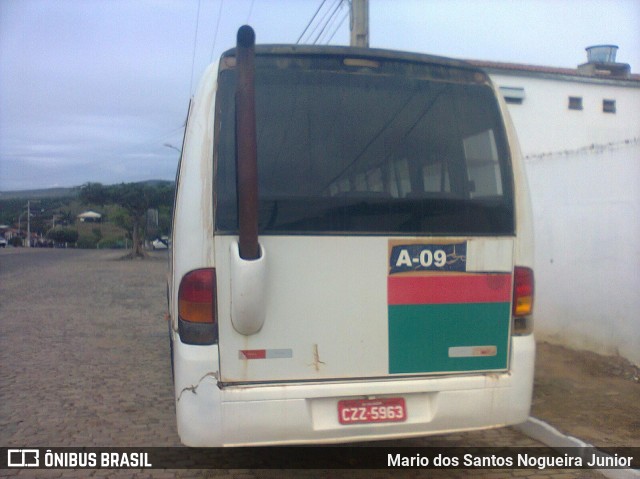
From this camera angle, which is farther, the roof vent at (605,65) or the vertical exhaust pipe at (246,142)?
the roof vent at (605,65)

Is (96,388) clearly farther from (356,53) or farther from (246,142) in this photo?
(356,53)

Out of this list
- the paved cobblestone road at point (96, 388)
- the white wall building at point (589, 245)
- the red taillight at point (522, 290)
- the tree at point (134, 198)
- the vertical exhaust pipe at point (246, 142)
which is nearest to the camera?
the vertical exhaust pipe at point (246, 142)

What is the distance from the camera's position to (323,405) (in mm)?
3664

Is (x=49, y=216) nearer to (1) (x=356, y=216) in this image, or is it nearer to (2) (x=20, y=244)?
(2) (x=20, y=244)

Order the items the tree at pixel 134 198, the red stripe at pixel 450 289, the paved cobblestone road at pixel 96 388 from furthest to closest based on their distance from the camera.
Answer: the tree at pixel 134 198
the paved cobblestone road at pixel 96 388
the red stripe at pixel 450 289

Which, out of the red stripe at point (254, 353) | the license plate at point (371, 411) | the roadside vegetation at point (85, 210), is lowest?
the license plate at point (371, 411)

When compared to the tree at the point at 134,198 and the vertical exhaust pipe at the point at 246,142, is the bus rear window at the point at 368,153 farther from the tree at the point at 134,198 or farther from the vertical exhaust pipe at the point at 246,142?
the tree at the point at 134,198

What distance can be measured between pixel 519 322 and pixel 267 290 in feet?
5.22

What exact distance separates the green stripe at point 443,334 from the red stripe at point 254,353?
2.43ft

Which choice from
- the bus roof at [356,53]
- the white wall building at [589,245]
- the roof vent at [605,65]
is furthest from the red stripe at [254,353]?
the roof vent at [605,65]

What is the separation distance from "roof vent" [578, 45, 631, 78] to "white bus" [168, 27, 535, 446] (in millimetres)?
18989

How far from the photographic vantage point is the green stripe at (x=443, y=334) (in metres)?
3.78

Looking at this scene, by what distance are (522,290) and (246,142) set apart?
6.29ft

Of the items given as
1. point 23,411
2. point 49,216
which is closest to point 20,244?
point 49,216
